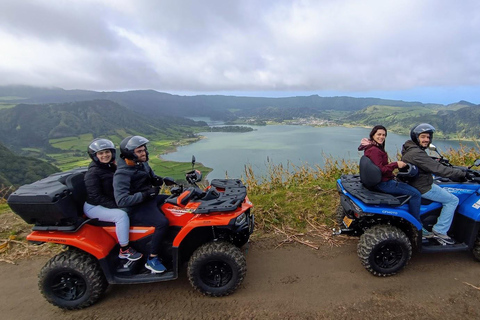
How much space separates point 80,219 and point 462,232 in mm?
4929

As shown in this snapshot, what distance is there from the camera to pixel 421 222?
3.55m

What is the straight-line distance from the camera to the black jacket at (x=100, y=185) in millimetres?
2962

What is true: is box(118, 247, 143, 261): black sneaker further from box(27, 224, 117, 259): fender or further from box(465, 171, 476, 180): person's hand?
box(465, 171, 476, 180): person's hand

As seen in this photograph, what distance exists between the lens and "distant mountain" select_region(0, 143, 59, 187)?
25703 mm

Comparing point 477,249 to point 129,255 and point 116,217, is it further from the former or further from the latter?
point 116,217

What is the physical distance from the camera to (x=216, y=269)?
3018 millimetres

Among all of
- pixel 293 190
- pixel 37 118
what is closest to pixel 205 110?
pixel 37 118

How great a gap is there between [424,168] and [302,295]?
231 cm

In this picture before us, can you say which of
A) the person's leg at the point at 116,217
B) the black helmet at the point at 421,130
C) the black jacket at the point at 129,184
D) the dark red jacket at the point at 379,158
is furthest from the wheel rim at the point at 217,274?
the black helmet at the point at 421,130

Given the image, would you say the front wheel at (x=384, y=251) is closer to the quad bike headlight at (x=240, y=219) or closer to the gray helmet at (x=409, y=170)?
the gray helmet at (x=409, y=170)

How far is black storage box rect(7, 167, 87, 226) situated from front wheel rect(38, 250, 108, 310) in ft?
1.46

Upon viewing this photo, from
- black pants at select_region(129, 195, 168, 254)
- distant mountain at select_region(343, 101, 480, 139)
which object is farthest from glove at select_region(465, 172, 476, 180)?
black pants at select_region(129, 195, 168, 254)

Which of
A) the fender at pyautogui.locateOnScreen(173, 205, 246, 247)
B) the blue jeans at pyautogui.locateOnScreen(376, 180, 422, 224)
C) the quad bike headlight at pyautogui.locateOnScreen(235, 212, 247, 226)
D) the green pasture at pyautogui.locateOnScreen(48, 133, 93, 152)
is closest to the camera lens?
the fender at pyautogui.locateOnScreen(173, 205, 246, 247)

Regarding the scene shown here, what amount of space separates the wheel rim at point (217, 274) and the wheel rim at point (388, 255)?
1.93 m
